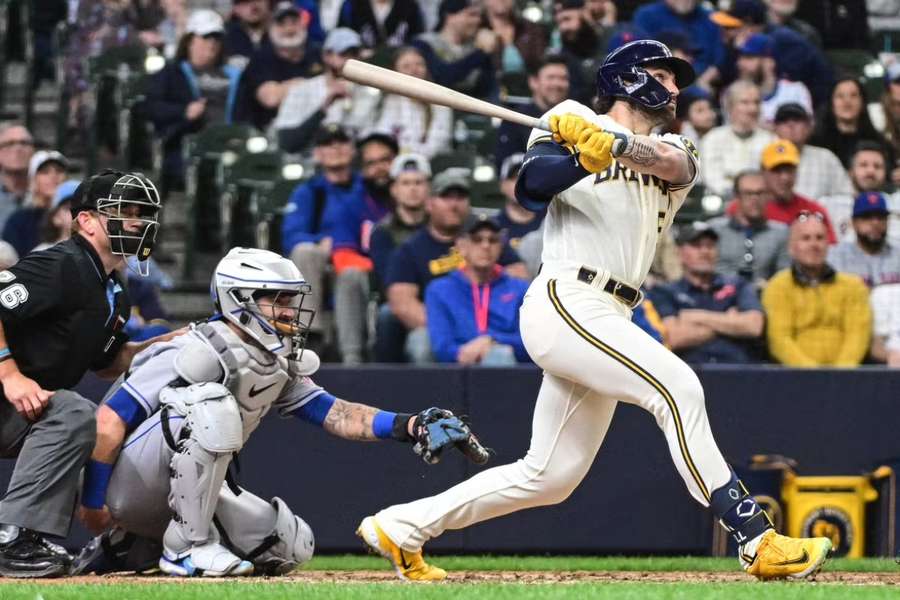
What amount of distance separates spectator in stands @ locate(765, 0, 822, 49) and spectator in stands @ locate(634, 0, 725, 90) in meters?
0.56

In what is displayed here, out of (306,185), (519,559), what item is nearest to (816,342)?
(519,559)

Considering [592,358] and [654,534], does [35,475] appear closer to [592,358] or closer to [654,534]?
[592,358]

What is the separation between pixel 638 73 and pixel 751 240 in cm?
427

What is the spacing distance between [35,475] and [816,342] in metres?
4.72

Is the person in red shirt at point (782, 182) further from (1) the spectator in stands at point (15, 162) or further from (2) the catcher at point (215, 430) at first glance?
(2) the catcher at point (215, 430)

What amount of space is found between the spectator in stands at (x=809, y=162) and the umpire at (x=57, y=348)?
5767 mm

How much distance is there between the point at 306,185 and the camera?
10.1 m

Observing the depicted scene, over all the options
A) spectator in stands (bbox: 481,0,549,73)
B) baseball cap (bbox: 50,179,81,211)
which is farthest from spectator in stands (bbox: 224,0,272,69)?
baseball cap (bbox: 50,179,81,211)

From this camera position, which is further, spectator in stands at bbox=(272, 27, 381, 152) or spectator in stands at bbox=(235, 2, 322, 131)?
spectator in stands at bbox=(235, 2, 322, 131)

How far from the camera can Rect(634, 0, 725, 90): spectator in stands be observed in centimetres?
1191

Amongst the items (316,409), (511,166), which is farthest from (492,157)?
(316,409)

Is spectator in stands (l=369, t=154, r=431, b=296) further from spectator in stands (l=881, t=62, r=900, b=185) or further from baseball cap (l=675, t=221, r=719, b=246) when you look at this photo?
spectator in stands (l=881, t=62, r=900, b=185)

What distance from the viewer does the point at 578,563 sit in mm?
7383

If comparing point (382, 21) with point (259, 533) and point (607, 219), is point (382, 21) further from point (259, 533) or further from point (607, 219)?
point (607, 219)
